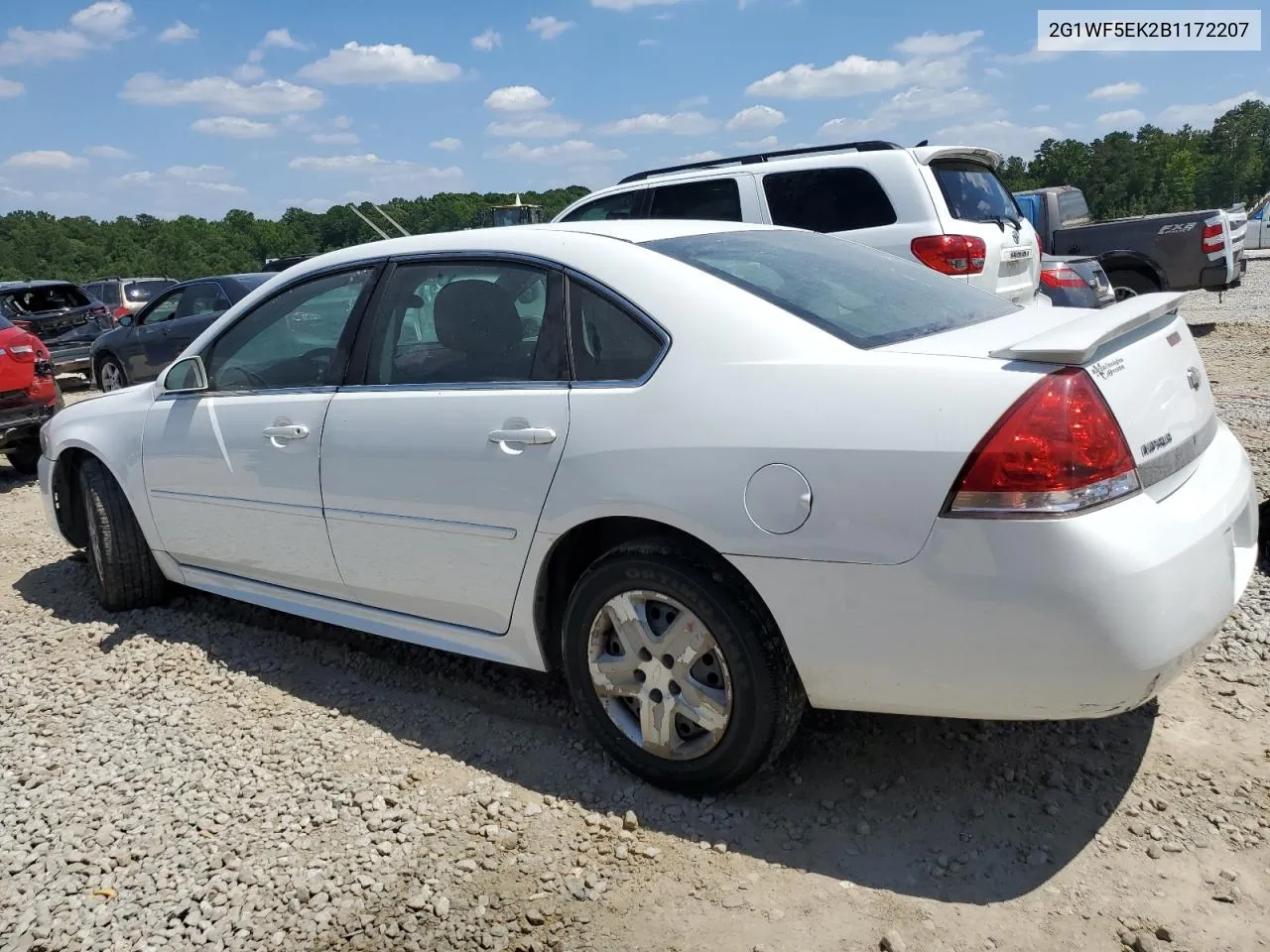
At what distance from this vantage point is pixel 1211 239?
37.1ft

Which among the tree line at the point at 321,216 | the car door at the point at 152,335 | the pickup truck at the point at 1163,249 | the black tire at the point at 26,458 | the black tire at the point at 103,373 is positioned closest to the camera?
the black tire at the point at 26,458

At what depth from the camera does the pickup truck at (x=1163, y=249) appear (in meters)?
11.4

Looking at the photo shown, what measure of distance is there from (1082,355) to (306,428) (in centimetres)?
253

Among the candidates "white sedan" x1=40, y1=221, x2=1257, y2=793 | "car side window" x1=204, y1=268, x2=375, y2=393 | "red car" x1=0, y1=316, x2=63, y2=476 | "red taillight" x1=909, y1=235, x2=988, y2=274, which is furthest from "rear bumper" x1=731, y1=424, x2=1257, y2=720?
"red car" x1=0, y1=316, x2=63, y2=476

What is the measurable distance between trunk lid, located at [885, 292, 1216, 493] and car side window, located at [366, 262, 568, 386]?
3.54 feet

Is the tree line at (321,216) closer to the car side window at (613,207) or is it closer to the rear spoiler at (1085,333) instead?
the car side window at (613,207)

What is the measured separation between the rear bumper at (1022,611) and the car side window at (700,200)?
5.71m

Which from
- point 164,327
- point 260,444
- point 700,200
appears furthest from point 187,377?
point 164,327

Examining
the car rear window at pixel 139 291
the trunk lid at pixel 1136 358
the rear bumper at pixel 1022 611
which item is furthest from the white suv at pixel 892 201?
the car rear window at pixel 139 291

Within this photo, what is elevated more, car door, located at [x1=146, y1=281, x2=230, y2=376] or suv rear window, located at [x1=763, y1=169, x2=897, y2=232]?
suv rear window, located at [x1=763, y1=169, x2=897, y2=232]

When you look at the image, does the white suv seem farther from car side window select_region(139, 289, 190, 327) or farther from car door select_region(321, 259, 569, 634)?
car side window select_region(139, 289, 190, 327)

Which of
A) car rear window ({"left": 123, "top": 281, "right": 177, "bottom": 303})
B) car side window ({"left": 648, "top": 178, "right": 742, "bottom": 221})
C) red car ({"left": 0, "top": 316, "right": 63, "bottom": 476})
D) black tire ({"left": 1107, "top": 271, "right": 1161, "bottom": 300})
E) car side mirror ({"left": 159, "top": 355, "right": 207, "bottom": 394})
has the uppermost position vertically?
car side window ({"left": 648, "top": 178, "right": 742, "bottom": 221})

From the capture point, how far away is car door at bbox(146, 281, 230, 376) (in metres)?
11.4

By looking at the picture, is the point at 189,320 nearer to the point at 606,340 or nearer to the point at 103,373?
the point at 103,373
